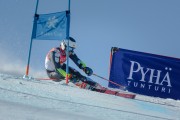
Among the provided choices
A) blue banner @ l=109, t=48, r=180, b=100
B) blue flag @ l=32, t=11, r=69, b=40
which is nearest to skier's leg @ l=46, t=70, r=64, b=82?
blue flag @ l=32, t=11, r=69, b=40

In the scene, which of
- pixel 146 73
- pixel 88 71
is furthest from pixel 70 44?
pixel 146 73

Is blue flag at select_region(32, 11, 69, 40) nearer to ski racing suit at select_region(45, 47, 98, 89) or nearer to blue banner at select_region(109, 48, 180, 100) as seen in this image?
ski racing suit at select_region(45, 47, 98, 89)

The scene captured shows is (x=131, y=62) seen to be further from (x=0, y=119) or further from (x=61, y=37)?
(x=0, y=119)

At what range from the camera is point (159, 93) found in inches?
356

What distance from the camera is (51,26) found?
24.4 feet

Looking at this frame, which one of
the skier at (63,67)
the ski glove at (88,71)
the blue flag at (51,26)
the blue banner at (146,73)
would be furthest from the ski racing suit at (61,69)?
the blue banner at (146,73)

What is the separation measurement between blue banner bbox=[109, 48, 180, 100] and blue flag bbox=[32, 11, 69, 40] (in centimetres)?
238

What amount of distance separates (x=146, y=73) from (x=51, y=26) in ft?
10.6

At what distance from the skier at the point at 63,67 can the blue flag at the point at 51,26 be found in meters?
0.43

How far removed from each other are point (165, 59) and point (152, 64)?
0.41 m

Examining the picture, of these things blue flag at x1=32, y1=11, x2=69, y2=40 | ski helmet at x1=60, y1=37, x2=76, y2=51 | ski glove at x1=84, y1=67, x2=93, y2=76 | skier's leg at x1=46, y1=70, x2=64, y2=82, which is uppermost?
blue flag at x1=32, y1=11, x2=69, y2=40

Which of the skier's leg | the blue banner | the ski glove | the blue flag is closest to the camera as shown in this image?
the blue flag

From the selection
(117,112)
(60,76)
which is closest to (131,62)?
(60,76)

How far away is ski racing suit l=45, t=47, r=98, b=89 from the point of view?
746cm
